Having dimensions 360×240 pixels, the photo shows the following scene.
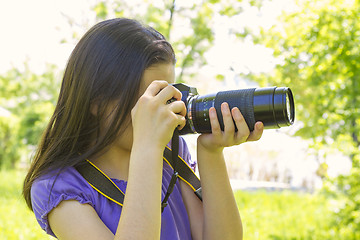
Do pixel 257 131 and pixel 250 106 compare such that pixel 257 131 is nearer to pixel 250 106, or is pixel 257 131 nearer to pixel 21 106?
pixel 250 106

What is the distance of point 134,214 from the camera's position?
33.9 inches

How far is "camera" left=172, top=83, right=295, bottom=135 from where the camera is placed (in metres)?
1.00

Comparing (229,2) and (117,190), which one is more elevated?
(229,2)

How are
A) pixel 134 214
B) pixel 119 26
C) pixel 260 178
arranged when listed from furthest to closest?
pixel 260 178, pixel 119 26, pixel 134 214

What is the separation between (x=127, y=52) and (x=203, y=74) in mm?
3846

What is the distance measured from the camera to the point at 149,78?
113cm

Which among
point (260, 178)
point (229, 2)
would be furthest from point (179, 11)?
point (260, 178)

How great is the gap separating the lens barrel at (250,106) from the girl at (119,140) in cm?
3

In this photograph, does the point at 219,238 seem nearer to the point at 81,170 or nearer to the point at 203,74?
the point at 81,170

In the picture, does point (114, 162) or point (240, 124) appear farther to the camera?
point (114, 162)

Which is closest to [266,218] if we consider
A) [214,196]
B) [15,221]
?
[15,221]

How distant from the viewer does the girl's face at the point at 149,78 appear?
3.62ft

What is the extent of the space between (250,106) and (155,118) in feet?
0.85

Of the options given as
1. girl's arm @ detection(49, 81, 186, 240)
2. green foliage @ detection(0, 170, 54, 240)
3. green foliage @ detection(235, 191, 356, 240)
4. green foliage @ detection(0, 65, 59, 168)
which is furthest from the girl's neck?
green foliage @ detection(0, 65, 59, 168)
